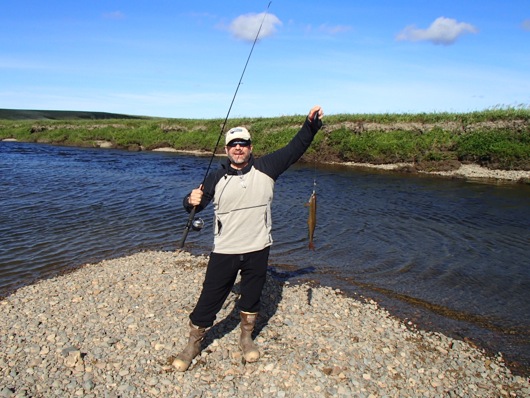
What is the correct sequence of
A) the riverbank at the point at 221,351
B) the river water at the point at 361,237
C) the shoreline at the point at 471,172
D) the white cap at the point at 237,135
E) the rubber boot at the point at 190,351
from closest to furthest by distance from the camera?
the white cap at the point at 237,135 → the riverbank at the point at 221,351 → the rubber boot at the point at 190,351 → the river water at the point at 361,237 → the shoreline at the point at 471,172

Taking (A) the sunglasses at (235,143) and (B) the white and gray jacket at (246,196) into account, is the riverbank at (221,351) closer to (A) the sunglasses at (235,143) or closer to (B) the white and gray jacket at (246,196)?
(B) the white and gray jacket at (246,196)

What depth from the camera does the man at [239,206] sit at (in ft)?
17.7

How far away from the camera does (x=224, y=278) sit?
5.68 metres

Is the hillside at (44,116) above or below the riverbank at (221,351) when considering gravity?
above

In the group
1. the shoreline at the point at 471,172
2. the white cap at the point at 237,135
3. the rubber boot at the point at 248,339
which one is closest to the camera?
the white cap at the point at 237,135

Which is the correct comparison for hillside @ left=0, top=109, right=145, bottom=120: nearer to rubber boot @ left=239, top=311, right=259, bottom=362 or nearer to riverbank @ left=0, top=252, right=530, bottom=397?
riverbank @ left=0, top=252, right=530, bottom=397

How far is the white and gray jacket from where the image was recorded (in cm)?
542

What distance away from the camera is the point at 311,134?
17.9 ft

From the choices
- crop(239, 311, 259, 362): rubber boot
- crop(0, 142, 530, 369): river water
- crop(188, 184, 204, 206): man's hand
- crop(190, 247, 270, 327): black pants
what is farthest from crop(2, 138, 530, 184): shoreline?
crop(188, 184, 204, 206): man's hand

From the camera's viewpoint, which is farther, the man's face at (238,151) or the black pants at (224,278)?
the black pants at (224,278)

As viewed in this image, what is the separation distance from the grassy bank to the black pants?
29.4m

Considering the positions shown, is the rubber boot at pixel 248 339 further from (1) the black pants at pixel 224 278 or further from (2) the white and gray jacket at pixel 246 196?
(2) the white and gray jacket at pixel 246 196

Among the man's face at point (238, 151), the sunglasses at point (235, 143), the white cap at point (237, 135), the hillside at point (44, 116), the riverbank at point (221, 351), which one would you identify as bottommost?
the riverbank at point (221, 351)

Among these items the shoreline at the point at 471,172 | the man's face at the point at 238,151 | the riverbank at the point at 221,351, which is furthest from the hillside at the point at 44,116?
the man's face at the point at 238,151
